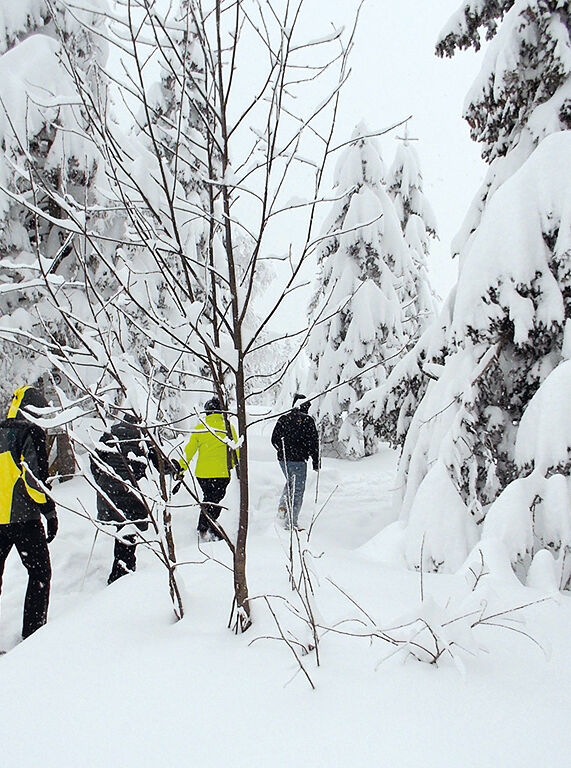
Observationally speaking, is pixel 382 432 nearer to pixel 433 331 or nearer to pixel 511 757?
pixel 433 331

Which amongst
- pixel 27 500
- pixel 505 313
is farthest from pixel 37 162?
pixel 505 313

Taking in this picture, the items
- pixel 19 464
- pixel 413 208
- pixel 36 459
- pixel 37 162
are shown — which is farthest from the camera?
pixel 413 208

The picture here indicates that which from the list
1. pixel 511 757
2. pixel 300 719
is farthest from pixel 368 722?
pixel 511 757

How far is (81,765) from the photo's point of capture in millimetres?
1486

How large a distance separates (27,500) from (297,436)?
3910mm

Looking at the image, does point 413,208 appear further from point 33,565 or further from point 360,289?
point 33,565

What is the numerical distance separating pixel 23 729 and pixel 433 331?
4463mm

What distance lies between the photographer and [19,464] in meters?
3.64

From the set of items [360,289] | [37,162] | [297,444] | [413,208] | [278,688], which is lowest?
[278,688]

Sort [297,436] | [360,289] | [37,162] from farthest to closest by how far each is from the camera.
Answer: [360,289] < [37,162] < [297,436]

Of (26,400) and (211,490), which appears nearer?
(26,400)

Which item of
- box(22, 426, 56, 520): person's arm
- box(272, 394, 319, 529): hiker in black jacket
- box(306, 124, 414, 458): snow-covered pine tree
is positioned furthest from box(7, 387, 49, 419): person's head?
box(306, 124, 414, 458): snow-covered pine tree

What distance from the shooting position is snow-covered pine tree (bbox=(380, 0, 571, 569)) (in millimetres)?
3617

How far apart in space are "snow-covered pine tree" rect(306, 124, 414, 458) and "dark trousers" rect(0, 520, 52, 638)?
9.73 meters
